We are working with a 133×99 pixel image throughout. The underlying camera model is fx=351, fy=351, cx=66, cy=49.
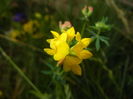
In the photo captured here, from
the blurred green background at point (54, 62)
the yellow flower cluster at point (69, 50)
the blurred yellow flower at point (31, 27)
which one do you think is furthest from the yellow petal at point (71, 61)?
the blurred yellow flower at point (31, 27)

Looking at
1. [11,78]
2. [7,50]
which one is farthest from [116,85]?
[7,50]

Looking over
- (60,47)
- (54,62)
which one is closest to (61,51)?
(60,47)

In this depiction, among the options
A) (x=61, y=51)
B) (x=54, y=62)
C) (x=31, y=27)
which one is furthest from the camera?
(x=31, y=27)

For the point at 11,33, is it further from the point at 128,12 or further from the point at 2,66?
the point at 128,12

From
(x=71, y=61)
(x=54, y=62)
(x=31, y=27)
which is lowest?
(x=71, y=61)

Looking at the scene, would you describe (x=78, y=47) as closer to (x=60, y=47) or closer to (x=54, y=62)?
(x=60, y=47)

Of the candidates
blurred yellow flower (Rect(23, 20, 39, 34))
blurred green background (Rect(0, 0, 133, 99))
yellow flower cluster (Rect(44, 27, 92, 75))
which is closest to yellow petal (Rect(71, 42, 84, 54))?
yellow flower cluster (Rect(44, 27, 92, 75))
